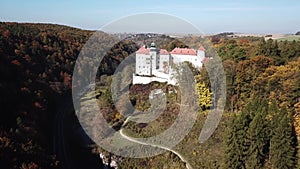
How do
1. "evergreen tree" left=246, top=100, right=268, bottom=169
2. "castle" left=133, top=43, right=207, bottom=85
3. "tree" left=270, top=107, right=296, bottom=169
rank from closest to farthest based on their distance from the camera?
"tree" left=270, top=107, right=296, bottom=169, "evergreen tree" left=246, top=100, right=268, bottom=169, "castle" left=133, top=43, right=207, bottom=85

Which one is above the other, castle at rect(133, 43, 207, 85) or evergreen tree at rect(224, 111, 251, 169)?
castle at rect(133, 43, 207, 85)

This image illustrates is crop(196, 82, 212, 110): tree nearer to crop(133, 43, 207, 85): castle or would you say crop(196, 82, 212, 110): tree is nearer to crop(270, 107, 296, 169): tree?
crop(270, 107, 296, 169): tree

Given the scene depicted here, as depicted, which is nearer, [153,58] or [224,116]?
[224,116]

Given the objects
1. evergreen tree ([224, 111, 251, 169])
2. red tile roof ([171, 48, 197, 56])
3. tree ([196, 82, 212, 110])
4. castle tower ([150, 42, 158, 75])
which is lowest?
evergreen tree ([224, 111, 251, 169])

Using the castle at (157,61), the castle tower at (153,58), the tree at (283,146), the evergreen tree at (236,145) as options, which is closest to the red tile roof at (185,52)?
the castle at (157,61)

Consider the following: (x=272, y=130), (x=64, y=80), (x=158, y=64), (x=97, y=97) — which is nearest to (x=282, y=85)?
(x=272, y=130)

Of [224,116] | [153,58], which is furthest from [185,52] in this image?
[224,116]

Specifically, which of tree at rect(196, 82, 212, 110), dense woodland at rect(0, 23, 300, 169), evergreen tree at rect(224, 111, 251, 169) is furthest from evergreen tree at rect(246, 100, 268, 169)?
tree at rect(196, 82, 212, 110)

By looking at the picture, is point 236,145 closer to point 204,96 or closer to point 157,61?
point 204,96
